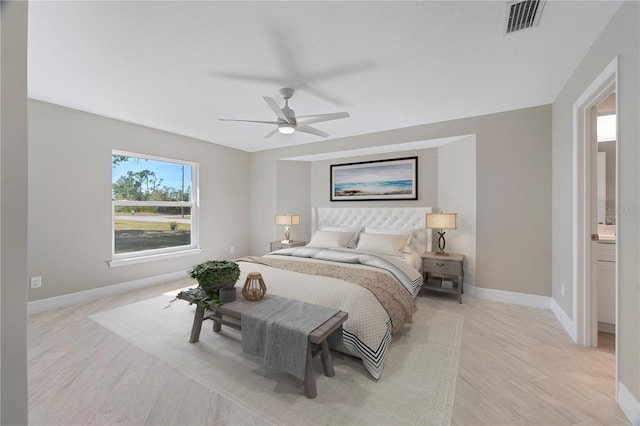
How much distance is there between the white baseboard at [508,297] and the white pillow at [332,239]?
6.10 ft

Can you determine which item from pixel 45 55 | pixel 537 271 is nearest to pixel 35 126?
pixel 45 55

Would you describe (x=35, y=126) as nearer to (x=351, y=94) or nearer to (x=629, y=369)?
(x=351, y=94)

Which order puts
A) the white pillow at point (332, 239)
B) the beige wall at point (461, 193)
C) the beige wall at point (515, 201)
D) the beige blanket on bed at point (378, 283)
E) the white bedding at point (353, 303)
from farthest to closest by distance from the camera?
the white pillow at point (332, 239) < the beige wall at point (461, 193) < the beige wall at point (515, 201) < the beige blanket on bed at point (378, 283) < the white bedding at point (353, 303)

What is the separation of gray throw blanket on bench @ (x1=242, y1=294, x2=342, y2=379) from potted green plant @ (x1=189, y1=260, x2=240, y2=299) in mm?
386

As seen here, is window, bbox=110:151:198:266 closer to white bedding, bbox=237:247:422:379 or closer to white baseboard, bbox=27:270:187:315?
white baseboard, bbox=27:270:187:315

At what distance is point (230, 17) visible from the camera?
177 centimetres

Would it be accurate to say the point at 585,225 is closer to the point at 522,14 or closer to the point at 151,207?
the point at 522,14

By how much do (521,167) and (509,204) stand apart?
48 cm

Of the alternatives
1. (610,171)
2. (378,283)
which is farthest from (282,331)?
(610,171)

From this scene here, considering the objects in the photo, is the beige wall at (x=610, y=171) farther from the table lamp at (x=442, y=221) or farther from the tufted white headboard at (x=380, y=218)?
the tufted white headboard at (x=380, y=218)

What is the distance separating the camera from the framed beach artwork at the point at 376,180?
4.35 m

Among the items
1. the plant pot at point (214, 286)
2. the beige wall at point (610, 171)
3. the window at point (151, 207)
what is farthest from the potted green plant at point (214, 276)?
the beige wall at point (610, 171)

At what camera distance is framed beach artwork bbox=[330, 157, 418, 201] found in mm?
4348

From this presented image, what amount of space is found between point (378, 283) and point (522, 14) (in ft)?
7.54
